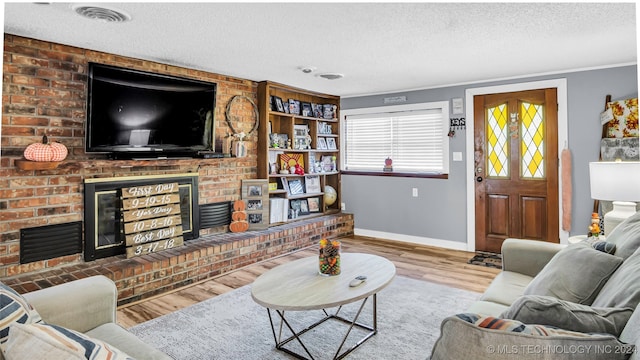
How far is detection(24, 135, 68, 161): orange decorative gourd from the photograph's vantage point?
2.85 m

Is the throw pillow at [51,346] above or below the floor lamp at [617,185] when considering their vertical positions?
below

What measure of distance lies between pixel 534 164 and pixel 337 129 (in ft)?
9.34

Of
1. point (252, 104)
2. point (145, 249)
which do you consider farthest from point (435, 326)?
point (252, 104)

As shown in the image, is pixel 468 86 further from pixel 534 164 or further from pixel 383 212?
pixel 383 212

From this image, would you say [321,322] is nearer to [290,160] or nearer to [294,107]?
[290,160]

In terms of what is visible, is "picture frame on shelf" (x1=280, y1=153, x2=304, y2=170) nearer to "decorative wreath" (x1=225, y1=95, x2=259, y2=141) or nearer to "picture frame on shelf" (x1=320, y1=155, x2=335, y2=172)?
"picture frame on shelf" (x1=320, y1=155, x2=335, y2=172)

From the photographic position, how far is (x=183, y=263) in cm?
361

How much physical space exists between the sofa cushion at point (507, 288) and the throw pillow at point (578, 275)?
24 cm

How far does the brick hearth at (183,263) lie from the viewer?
10.0 ft

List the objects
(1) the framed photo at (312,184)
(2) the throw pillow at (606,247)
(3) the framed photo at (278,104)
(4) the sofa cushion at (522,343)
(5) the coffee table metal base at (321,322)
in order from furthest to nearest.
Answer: (1) the framed photo at (312,184) → (3) the framed photo at (278,104) → (5) the coffee table metal base at (321,322) → (2) the throw pillow at (606,247) → (4) the sofa cushion at (522,343)

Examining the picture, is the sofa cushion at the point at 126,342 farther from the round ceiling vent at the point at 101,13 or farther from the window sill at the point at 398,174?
the window sill at the point at 398,174

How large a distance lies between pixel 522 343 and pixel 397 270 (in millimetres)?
3233

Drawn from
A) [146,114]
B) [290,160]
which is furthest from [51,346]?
[290,160]

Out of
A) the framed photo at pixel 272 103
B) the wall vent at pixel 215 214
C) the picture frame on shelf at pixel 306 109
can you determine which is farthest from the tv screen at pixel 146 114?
the picture frame on shelf at pixel 306 109
